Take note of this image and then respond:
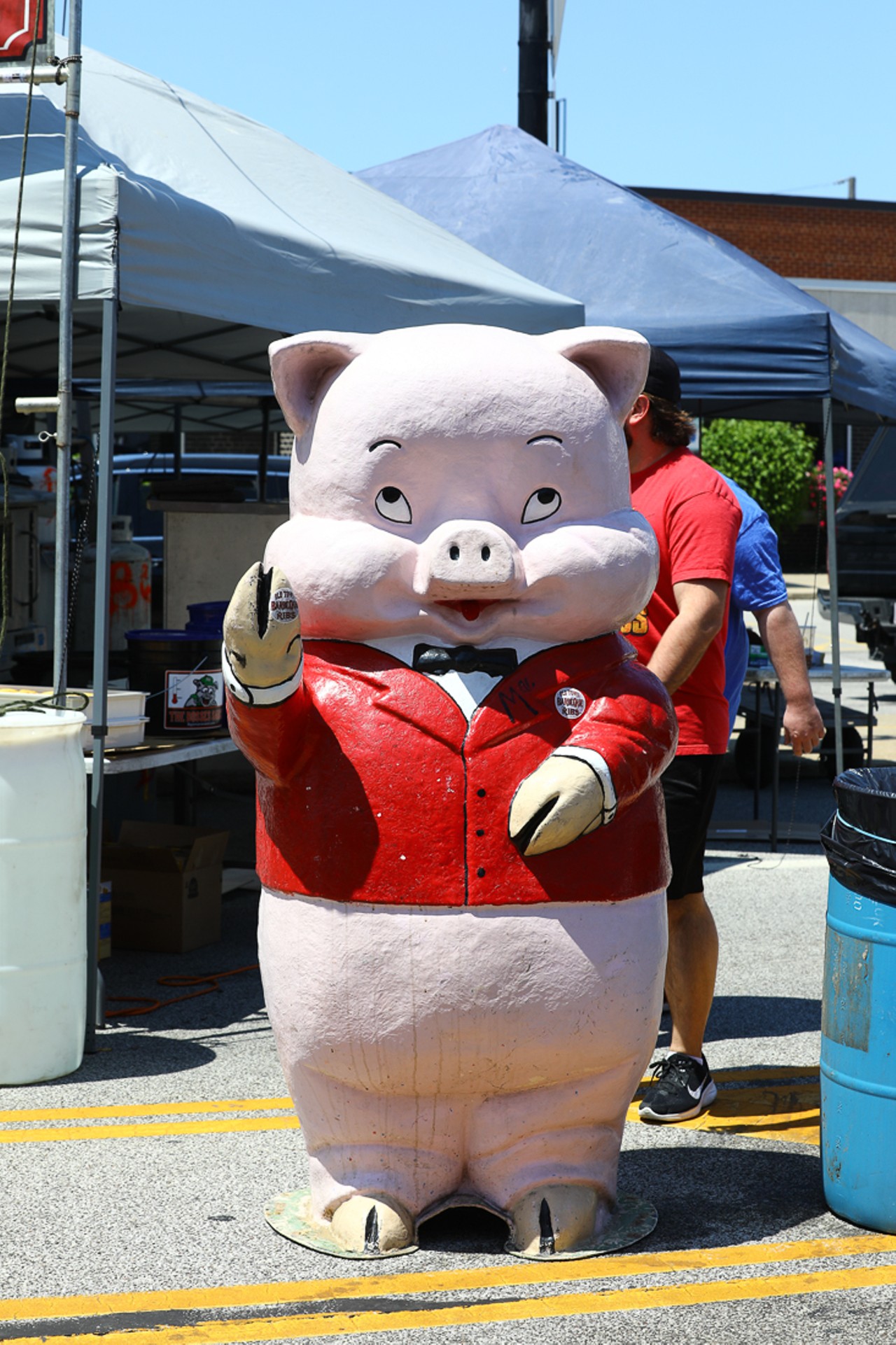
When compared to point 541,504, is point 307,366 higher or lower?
higher

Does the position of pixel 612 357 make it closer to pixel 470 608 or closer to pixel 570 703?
pixel 470 608

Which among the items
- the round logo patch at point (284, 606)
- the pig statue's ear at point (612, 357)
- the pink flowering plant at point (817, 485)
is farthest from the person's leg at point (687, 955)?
the pink flowering plant at point (817, 485)

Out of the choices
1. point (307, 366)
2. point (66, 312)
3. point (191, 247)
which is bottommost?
point (307, 366)

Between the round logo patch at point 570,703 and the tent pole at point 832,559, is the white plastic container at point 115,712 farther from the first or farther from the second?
the tent pole at point 832,559

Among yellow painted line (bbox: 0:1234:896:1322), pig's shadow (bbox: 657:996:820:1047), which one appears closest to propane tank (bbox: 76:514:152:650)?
pig's shadow (bbox: 657:996:820:1047)

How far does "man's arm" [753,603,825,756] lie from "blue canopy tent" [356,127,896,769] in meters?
1.89

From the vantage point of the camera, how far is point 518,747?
317 cm

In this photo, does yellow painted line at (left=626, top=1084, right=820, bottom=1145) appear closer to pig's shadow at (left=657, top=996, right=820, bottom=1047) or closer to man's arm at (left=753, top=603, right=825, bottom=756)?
pig's shadow at (left=657, top=996, right=820, bottom=1047)

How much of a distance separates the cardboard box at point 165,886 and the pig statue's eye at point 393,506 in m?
3.14

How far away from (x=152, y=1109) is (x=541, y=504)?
223cm

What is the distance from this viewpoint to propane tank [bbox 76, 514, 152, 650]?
8.40 m

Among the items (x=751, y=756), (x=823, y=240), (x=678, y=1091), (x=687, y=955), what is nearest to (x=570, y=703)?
(x=687, y=955)

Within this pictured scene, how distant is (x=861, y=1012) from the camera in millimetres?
3396

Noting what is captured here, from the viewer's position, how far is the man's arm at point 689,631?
4.16m
